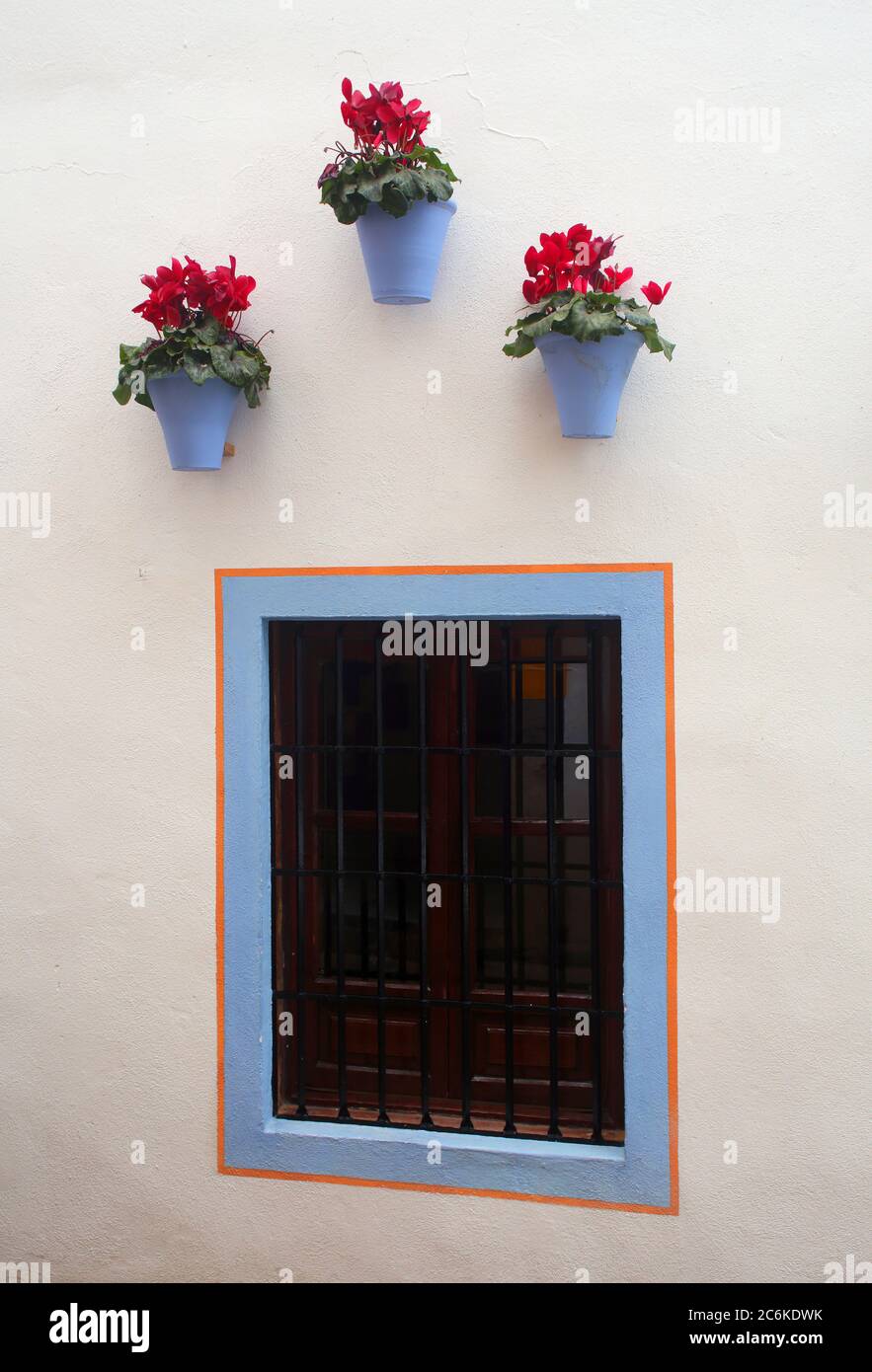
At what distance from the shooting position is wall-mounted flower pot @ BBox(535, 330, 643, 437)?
3.38m

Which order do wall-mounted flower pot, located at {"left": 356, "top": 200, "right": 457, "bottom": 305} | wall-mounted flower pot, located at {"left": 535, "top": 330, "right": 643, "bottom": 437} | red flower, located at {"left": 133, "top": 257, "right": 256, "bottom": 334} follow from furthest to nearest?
red flower, located at {"left": 133, "top": 257, "right": 256, "bottom": 334} < wall-mounted flower pot, located at {"left": 356, "top": 200, "right": 457, "bottom": 305} < wall-mounted flower pot, located at {"left": 535, "top": 330, "right": 643, "bottom": 437}

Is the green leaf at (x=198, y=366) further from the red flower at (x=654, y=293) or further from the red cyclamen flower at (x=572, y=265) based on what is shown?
the red flower at (x=654, y=293)

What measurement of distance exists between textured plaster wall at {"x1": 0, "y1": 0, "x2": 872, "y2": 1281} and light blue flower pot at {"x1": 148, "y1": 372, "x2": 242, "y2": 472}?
17 centimetres

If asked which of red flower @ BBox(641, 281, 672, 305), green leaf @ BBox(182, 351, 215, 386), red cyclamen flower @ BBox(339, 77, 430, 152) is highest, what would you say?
red cyclamen flower @ BBox(339, 77, 430, 152)

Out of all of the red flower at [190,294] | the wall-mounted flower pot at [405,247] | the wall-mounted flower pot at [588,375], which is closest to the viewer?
the wall-mounted flower pot at [588,375]

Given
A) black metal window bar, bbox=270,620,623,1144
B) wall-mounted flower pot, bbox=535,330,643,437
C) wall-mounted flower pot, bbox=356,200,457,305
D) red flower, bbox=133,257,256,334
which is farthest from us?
black metal window bar, bbox=270,620,623,1144

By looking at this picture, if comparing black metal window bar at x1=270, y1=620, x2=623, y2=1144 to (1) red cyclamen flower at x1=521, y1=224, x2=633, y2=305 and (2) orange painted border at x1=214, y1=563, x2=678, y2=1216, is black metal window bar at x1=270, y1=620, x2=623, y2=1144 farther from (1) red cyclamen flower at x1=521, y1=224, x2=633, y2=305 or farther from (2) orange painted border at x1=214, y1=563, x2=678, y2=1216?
(1) red cyclamen flower at x1=521, y1=224, x2=633, y2=305

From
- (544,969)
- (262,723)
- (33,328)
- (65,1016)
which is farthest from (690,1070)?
(33,328)

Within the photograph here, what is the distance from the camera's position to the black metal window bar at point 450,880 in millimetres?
3754

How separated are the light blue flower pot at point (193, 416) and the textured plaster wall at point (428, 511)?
0.17 m

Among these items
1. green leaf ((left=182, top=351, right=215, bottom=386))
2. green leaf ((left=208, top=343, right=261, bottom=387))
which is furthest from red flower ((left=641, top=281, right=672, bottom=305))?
green leaf ((left=182, top=351, right=215, bottom=386))

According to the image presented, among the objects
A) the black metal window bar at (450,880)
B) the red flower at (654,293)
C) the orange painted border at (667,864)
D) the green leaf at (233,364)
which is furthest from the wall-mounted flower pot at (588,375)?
the green leaf at (233,364)

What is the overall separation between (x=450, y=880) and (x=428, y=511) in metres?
1.17

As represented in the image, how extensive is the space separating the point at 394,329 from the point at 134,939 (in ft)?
6.99
